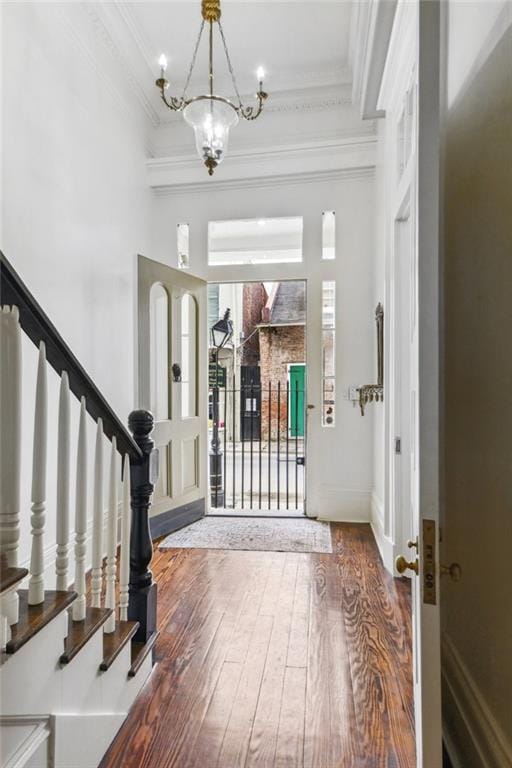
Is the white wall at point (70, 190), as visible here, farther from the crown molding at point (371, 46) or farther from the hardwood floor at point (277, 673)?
the crown molding at point (371, 46)

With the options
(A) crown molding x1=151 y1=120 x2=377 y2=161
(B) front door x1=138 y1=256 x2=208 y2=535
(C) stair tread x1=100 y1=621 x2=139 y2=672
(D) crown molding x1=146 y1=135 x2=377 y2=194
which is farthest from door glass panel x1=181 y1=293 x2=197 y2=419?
(C) stair tread x1=100 y1=621 x2=139 y2=672

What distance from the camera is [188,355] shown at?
157 inches

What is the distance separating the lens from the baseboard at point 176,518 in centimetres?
344

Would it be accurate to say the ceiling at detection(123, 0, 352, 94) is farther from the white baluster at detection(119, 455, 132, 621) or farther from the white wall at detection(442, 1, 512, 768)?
the white baluster at detection(119, 455, 132, 621)

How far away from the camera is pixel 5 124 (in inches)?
85.4

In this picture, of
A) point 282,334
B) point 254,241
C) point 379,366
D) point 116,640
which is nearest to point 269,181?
point 254,241

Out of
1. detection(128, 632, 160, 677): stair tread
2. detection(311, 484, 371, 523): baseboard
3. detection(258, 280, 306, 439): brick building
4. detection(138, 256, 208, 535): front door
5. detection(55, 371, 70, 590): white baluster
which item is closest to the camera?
detection(55, 371, 70, 590): white baluster

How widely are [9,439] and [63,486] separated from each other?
28cm

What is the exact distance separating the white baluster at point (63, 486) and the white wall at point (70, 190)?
1.00m

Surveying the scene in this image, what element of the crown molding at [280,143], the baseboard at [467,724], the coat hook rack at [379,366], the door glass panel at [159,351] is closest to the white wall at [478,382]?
the baseboard at [467,724]

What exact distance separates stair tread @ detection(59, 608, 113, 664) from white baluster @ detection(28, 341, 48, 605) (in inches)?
7.1

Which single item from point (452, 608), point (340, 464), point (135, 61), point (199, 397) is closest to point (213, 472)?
point (199, 397)

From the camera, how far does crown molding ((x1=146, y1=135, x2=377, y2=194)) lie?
371cm

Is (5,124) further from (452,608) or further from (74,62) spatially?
(452,608)
